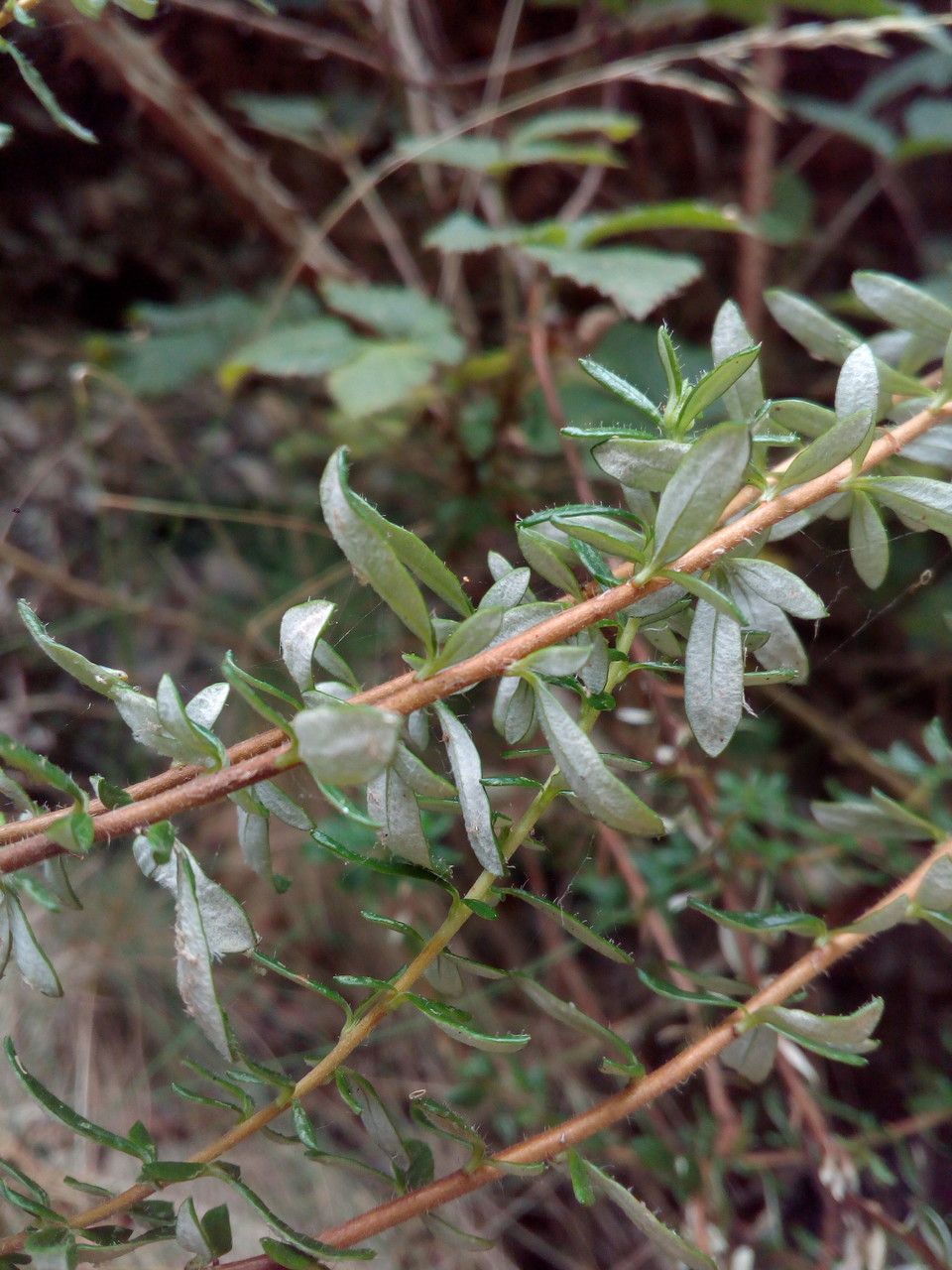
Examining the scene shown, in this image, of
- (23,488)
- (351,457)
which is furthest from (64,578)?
(351,457)

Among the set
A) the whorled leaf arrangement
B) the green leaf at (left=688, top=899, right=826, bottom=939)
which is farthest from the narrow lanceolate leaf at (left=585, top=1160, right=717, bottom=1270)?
the green leaf at (left=688, top=899, right=826, bottom=939)

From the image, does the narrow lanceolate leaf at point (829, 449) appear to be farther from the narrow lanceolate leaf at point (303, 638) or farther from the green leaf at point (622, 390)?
the narrow lanceolate leaf at point (303, 638)

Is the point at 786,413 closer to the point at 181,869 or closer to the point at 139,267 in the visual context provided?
the point at 181,869

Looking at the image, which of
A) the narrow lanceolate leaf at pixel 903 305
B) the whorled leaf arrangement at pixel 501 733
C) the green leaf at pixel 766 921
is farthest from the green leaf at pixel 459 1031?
the narrow lanceolate leaf at pixel 903 305

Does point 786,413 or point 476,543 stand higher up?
point 786,413

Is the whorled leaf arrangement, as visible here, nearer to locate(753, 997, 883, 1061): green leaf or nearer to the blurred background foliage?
locate(753, 997, 883, 1061): green leaf

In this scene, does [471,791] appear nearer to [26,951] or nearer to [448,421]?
[26,951]
